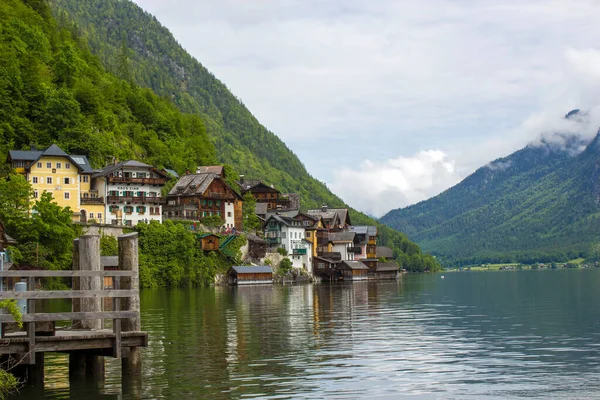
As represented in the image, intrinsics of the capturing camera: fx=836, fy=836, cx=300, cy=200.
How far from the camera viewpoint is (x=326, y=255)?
544 feet

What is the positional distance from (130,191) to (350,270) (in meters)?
49.6

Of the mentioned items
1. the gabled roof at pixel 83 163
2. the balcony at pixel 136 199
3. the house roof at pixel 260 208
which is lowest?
the balcony at pixel 136 199

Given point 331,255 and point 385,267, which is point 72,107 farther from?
point 385,267

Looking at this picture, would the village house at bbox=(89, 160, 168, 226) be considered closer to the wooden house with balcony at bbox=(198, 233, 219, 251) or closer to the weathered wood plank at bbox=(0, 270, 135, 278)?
the wooden house with balcony at bbox=(198, 233, 219, 251)

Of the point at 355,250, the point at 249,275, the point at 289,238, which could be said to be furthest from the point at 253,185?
the point at 249,275

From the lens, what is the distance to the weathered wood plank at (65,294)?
85.1 ft

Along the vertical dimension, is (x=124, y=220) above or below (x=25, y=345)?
above

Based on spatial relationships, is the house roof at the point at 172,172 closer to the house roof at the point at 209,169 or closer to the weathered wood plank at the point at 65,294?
the house roof at the point at 209,169

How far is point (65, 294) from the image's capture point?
26891mm

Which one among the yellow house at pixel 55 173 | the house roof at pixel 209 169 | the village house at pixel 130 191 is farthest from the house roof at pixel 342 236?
the yellow house at pixel 55 173

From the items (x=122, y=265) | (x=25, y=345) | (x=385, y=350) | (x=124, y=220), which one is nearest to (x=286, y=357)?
(x=385, y=350)

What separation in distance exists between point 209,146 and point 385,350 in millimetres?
156979

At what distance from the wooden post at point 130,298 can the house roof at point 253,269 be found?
326 feet

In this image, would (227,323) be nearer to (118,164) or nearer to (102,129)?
(118,164)
